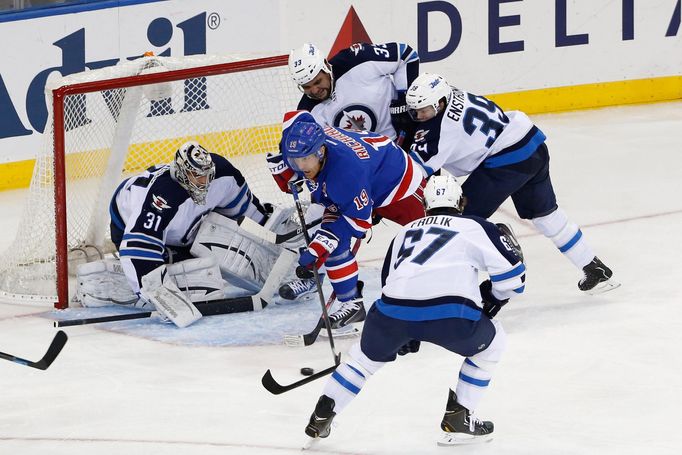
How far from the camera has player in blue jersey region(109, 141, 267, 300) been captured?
543 cm

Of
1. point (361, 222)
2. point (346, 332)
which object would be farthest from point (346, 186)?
point (346, 332)

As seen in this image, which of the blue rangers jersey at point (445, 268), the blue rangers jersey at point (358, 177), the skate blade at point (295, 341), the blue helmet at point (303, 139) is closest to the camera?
the blue rangers jersey at point (445, 268)

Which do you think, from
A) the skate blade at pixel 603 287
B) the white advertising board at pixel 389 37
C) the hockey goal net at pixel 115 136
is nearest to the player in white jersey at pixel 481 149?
the skate blade at pixel 603 287

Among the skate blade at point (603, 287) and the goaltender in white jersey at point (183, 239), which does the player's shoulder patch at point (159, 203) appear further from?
the skate blade at point (603, 287)

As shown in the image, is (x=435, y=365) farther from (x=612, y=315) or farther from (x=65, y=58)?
(x=65, y=58)

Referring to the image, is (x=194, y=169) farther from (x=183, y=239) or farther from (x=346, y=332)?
(x=346, y=332)

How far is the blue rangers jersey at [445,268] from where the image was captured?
405 centimetres

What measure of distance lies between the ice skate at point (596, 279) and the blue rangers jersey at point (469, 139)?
Answer: 55 cm

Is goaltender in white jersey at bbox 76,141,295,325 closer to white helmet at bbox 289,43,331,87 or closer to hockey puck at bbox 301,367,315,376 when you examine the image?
white helmet at bbox 289,43,331,87

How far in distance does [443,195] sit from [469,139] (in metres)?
1.23

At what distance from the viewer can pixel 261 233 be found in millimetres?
6668

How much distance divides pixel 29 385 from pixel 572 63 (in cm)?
465

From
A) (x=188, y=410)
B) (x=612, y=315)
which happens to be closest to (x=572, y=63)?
(x=612, y=315)

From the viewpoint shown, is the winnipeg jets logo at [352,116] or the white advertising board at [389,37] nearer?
the winnipeg jets logo at [352,116]
